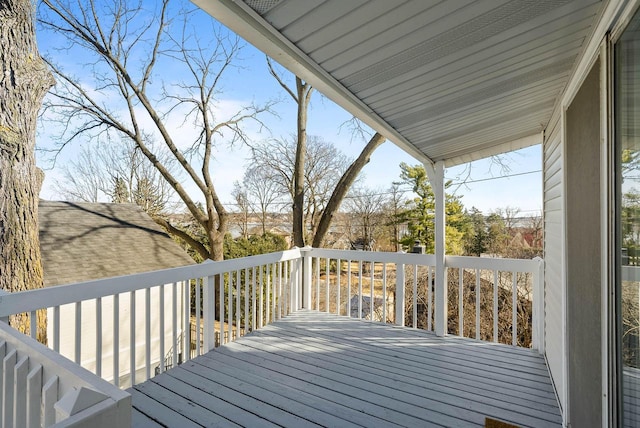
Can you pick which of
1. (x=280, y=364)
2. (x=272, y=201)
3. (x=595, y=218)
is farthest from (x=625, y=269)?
(x=272, y=201)

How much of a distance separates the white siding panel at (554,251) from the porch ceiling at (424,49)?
434 mm

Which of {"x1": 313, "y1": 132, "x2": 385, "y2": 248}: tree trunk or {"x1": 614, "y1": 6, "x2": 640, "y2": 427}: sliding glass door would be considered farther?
{"x1": 313, "y1": 132, "x2": 385, "y2": 248}: tree trunk

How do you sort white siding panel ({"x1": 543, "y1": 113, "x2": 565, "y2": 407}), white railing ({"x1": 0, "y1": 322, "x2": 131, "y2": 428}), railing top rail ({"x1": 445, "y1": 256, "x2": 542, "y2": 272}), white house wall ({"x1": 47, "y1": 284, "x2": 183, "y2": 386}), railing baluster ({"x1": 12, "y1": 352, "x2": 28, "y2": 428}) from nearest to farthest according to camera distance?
white railing ({"x1": 0, "y1": 322, "x2": 131, "y2": 428}), railing baluster ({"x1": 12, "y1": 352, "x2": 28, "y2": 428}), white siding panel ({"x1": 543, "y1": 113, "x2": 565, "y2": 407}), railing top rail ({"x1": 445, "y1": 256, "x2": 542, "y2": 272}), white house wall ({"x1": 47, "y1": 284, "x2": 183, "y2": 386})

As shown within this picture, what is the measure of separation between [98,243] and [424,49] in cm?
847

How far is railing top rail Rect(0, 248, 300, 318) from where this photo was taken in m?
1.91

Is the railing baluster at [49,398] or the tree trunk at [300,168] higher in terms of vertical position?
the tree trunk at [300,168]

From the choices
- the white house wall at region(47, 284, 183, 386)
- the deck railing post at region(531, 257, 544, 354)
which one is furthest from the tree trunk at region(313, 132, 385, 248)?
the deck railing post at region(531, 257, 544, 354)

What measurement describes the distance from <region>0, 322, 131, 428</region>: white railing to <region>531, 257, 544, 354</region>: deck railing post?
11.5ft

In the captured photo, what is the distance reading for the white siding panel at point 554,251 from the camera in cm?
221

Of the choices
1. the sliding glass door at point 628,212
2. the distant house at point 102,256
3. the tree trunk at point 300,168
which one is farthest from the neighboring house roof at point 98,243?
the sliding glass door at point 628,212

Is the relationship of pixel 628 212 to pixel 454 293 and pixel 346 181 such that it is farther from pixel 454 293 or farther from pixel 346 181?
pixel 454 293

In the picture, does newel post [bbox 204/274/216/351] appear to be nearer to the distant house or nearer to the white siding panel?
the white siding panel

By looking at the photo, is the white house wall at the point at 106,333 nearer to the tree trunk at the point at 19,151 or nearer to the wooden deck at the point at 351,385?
the tree trunk at the point at 19,151

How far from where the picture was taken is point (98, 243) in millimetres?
7711
